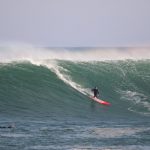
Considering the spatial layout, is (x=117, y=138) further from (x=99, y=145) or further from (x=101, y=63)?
(x=101, y=63)

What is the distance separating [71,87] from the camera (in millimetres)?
35406

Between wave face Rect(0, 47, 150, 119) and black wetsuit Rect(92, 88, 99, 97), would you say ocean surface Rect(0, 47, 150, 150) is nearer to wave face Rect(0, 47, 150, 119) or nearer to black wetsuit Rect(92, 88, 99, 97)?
wave face Rect(0, 47, 150, 119)

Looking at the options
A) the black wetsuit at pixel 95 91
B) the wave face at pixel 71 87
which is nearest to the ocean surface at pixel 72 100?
the wave face at pixel 71 87

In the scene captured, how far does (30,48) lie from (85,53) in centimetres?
508

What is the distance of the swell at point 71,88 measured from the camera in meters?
30.4

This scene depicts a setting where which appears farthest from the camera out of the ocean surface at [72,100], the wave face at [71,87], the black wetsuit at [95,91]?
the black wetsuit at [95,91]

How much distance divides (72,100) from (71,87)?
2648 millimetres

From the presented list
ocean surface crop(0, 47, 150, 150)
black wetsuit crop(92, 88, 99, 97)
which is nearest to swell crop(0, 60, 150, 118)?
ocean surface crop(0, 47, 150, 150)

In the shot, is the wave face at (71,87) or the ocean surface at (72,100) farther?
the wave face at (71,87)

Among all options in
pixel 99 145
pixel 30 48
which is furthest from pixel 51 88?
pixel 30 48

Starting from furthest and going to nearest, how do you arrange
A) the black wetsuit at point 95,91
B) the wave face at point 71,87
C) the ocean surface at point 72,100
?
1. the black wetsuit at point 95,91
2. the wave face at point 71,87
3. the ocean surface at point 72,100

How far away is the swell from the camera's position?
99.8 feet

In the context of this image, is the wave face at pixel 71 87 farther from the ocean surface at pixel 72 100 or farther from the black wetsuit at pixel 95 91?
the black wetsuit at pixel 95 91

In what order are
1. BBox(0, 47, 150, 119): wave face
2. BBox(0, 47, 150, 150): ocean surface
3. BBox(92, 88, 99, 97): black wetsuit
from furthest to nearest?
BBox(92, 88, 99, 97): black wetsuit
BBox(0, 47, 150, 119): wave face
BBox(0, 47, 150, 150): ocean surface
